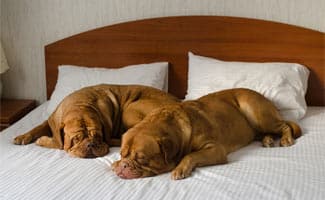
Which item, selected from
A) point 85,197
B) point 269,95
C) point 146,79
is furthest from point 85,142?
point 269,95

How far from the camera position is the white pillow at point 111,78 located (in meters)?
2.86

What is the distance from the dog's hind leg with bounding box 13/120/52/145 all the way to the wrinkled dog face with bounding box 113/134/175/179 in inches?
25.8

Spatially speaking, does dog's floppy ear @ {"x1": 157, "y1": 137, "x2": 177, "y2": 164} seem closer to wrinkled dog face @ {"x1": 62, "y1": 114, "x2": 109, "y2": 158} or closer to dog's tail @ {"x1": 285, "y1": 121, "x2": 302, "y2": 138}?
wrinkled dog face @ {"x1": 62, "y1": 114, "x2": 109, "y2": 158}

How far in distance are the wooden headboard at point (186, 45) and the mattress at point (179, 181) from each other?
66cm

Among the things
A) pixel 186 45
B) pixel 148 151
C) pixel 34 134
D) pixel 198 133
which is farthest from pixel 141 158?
pixel 186 45

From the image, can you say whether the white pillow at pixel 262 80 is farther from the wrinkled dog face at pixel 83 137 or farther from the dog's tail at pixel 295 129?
the wrinkled dog face at pixel 83 137

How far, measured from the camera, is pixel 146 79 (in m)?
2.86

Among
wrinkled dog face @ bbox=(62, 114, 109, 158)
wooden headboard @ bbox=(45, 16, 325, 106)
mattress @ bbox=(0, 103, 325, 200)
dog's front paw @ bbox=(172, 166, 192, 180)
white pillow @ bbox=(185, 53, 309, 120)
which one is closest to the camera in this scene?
mattress @ bbox=(0, 103, 325, 200)

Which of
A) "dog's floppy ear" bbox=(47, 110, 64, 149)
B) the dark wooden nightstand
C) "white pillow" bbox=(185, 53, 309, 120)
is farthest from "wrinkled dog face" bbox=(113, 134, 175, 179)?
the dark wooden nightstand

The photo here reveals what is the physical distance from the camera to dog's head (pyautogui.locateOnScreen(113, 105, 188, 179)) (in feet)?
6.38

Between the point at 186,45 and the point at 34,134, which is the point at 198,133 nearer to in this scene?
the point at 34,134

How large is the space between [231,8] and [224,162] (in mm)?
1130

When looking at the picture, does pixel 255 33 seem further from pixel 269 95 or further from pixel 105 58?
pixel 105 58

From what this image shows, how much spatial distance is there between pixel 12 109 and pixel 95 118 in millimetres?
1020
